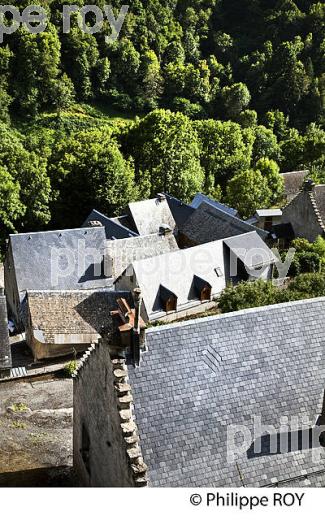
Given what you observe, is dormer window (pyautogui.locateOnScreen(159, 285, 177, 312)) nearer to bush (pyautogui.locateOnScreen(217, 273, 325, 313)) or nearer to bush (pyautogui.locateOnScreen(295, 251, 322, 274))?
bush (pyautogui.locateOnScreen(217, 273, 325, 313))

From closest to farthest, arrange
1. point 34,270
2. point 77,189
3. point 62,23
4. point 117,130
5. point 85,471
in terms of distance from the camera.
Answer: point 85,471 → point 34,270 → point 77,189 → point 117,130 → point 62,23

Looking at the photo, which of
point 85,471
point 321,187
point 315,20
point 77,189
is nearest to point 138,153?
point 77,189

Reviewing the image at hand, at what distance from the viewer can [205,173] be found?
72438 mm

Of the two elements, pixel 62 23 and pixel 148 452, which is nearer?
pixel 148 452

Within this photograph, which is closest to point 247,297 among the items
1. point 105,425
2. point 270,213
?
point 105,425

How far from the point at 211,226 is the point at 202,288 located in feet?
36.0

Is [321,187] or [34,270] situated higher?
[321,187]

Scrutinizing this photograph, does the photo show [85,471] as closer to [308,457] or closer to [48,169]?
[308,457]

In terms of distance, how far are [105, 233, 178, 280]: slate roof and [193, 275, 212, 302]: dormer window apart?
5.55m

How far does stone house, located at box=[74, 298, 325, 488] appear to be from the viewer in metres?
13.0

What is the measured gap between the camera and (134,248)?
44375 mm

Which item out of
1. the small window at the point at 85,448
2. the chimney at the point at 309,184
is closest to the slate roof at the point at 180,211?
the chimney at the point at 309,184

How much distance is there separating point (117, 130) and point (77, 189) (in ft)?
49.0

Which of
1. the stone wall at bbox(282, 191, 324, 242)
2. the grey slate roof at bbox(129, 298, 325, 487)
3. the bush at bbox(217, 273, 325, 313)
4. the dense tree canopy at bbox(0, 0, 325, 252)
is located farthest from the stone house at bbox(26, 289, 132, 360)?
the dense tree canopy at bbox(0, 0, 325, 252)
